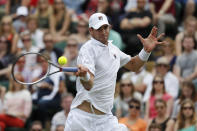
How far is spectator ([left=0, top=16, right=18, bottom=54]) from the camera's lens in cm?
1559

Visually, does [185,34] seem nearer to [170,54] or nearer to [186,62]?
[170,54]

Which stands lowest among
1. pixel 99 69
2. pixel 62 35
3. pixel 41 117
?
pixel 41 117

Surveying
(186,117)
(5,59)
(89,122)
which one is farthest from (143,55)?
(5,59)

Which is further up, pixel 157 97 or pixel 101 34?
pixel 101 34

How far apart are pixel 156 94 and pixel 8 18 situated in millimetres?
4994

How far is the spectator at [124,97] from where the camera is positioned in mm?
12664

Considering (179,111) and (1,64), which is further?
(1,64)

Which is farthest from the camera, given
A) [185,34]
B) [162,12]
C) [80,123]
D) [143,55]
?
[162,12]

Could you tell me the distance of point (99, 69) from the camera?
845cm

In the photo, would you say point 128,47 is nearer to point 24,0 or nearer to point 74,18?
point 74,18

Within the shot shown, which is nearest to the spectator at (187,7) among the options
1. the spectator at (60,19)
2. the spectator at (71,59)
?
the spectator at (60,19)

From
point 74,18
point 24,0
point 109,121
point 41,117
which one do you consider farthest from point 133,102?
point 24,0

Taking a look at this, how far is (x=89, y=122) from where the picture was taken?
28.0 ft

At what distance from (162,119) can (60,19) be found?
5.11 meters
